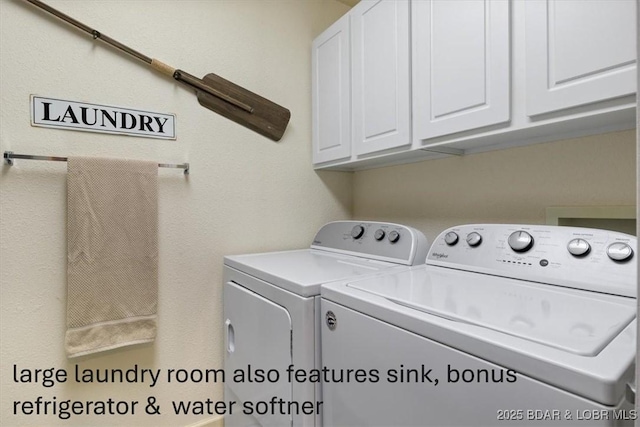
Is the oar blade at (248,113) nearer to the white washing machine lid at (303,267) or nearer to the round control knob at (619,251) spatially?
the white washing machine lid at (303,267)

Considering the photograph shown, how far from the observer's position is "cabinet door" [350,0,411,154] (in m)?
1.29

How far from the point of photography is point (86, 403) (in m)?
1.36

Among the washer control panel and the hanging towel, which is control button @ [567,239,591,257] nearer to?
the washer control panel

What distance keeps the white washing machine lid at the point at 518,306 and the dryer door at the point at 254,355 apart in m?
0.33

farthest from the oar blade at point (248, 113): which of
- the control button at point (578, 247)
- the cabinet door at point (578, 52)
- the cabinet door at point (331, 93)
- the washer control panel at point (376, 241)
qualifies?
the control button at point (578, 247)

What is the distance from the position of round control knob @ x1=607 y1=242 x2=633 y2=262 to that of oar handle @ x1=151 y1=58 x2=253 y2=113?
152 centimetres

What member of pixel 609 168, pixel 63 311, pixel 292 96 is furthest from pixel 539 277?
pixel 63 311

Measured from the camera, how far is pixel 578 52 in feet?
2.78

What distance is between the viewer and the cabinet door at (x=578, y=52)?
772 millimetres

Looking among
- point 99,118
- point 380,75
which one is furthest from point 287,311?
point 99,118

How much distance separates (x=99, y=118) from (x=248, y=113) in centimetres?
64

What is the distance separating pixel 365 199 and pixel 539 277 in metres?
1.14

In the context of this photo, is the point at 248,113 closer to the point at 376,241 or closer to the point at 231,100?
the point at 231,100

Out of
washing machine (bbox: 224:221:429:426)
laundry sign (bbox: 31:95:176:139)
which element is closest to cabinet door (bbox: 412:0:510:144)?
washing machine (bbox: 224:221:429:426)
